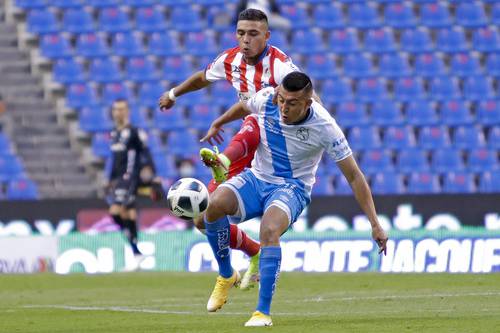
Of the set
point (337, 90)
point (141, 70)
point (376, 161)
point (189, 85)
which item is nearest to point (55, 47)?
point (141, 70)

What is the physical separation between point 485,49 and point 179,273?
10.8 meters

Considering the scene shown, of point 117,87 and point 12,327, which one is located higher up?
point 12,327

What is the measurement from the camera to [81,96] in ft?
82.5

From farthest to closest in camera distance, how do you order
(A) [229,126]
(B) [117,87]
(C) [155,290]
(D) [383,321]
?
(B) [117,87]
(A) [229,126]
(C) [155,290]
(D) [383,321]

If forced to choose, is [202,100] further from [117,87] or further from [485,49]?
[485,49]

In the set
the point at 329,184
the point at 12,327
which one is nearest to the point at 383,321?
the point at 12,327

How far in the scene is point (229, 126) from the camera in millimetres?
23531

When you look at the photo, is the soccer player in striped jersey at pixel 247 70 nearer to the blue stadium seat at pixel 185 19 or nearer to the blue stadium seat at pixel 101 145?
the blue stadium seat at pixel 101 145

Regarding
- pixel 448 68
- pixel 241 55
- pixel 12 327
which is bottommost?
pixel 448 68

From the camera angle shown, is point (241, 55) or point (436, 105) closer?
point (241, 55)

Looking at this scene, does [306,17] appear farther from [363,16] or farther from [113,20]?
[113,20]

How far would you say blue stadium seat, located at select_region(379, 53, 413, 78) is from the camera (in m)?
24.4

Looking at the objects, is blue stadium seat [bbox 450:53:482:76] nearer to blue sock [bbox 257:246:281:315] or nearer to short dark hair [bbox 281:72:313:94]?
short dark hair [bbox 281:72:313:94]

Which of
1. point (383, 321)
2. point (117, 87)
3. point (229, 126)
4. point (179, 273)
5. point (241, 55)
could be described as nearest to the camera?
point (383, 321)
